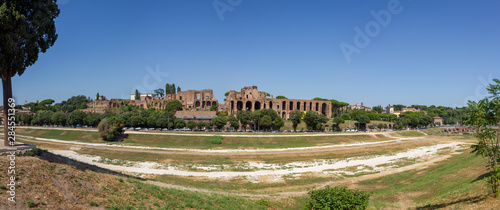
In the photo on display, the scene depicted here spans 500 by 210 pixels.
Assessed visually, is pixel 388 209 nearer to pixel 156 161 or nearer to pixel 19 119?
pixel 156 161

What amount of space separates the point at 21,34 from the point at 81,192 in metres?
10.2

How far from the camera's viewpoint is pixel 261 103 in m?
96.9

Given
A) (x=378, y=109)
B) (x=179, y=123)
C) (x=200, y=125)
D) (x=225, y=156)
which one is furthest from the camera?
(x=378, y=109)

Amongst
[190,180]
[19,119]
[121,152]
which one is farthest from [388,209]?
[19,119]

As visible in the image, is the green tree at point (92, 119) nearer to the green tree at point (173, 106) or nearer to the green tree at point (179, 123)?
the green tree at point (173, 106)

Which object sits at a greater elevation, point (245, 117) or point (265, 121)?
point (245, 117)

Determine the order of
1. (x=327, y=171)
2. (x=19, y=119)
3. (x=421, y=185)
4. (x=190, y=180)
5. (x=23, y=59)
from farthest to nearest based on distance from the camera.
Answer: (x=19, y=119) → (x=327, y=171) → (x=190, y=180) → (x=421, y=185) → (x=23, y=59)

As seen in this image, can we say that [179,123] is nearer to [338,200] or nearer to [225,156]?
[225,156]

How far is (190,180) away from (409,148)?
47247 millimetres

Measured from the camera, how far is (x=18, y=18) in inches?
547

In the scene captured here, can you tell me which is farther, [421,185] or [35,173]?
[421,185]

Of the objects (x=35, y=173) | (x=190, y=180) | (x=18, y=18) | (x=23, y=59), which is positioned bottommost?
(x=190, y=180)

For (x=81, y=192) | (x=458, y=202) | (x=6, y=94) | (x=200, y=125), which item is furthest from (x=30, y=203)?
(x=200, y=125)

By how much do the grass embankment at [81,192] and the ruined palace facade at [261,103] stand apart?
80.1 metres
